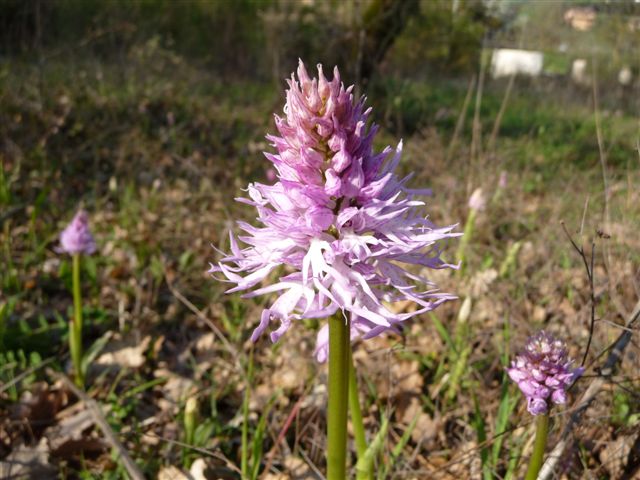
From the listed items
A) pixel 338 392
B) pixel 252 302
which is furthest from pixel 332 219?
pixel 252 302

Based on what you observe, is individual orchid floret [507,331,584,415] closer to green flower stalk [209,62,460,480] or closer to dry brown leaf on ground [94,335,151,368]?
green flower stalk [209,62,460,480]

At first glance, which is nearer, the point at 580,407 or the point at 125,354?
the point at 580,407

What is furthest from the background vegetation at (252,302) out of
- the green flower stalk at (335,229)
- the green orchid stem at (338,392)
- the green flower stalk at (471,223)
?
the green flower stalk at (335,229)

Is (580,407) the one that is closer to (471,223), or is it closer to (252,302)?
(471,223)

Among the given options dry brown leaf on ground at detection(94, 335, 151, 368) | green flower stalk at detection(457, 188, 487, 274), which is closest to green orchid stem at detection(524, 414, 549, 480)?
green flower stalk at detection(457, 188, 487, 274)

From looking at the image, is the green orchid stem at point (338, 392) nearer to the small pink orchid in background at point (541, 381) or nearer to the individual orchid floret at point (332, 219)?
the individual orchid floret at point (332, 219)

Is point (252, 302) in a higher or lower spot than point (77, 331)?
lower
